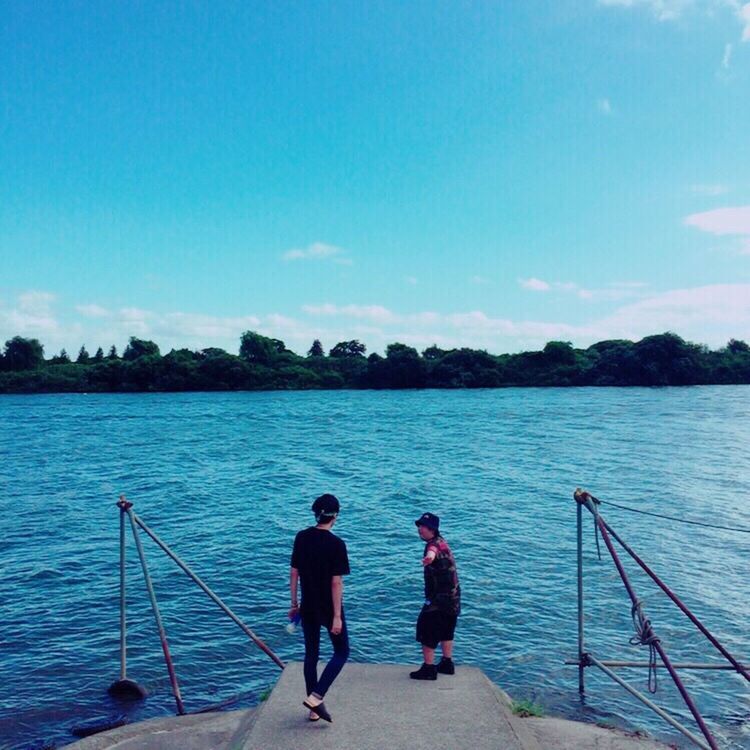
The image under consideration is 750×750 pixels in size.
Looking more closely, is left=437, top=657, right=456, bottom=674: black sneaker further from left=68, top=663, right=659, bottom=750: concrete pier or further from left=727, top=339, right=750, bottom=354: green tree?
left=727, top=339, right=750, bottom=354: green tree

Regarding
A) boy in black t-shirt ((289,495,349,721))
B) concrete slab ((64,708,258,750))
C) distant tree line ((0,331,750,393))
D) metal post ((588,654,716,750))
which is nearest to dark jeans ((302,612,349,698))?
boy in black t-shirt ((289,495,349,721))

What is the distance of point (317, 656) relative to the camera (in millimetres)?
7391

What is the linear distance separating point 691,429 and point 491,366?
294 ft

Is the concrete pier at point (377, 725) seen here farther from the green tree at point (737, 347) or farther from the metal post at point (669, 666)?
the green tree at point (737, 347)

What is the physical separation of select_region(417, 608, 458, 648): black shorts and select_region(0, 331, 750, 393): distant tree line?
134 m

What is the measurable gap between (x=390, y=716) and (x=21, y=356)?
6322 inches

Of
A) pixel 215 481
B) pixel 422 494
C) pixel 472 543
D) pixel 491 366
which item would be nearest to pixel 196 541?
pixel 472 543

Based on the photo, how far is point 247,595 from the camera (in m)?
16.8

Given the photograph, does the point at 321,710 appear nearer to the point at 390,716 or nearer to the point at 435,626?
the point at 390,716

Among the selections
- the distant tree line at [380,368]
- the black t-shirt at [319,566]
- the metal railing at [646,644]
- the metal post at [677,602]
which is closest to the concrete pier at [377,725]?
the metal railing at [646,644]

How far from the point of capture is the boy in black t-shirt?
715cm

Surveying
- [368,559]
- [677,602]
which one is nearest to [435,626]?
[677,602]

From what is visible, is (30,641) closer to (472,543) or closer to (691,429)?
(472,543)

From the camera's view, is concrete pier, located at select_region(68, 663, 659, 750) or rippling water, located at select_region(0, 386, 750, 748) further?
rippling water, located at select_region(0, 386, 750, 748)
